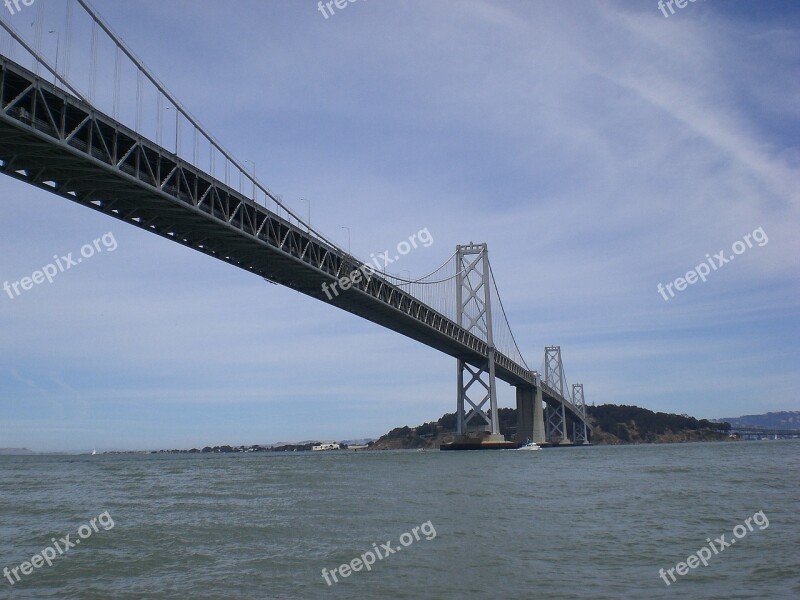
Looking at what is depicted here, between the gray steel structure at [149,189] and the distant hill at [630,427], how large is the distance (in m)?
109

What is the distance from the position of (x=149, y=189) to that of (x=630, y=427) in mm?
165786

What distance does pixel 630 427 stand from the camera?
175250mm

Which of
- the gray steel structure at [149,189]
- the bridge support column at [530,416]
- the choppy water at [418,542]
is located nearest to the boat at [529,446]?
the bridge support column at [530,416]

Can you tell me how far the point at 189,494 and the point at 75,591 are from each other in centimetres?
1412

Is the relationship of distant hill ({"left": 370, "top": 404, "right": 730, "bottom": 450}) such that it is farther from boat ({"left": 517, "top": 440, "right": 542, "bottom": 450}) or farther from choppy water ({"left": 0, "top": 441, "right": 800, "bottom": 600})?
choppy water ({"left": 0, "top": 441, "right": 800, "bottom": 600})

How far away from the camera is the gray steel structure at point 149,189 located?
22.1 meters

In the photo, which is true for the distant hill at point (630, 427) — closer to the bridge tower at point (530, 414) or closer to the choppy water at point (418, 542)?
the bridge tower at point (530, 414)

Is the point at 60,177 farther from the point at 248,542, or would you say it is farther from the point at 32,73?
the point at 248,542

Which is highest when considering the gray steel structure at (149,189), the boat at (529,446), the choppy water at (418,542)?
the gray steel structure at (149,189)

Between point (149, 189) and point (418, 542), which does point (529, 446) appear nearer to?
point (149, 189)

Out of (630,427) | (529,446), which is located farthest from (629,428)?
(529,446)

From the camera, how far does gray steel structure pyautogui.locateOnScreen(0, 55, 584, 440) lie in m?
22.1

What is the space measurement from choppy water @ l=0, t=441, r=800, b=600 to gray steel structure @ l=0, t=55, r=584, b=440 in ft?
36.2

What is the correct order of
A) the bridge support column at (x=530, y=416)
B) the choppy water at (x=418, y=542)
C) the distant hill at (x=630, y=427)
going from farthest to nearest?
the distant hill at (x=630, y=427) → the bridge support column at (x=530, y=416) → the choppy water at (x=418, y=542)
